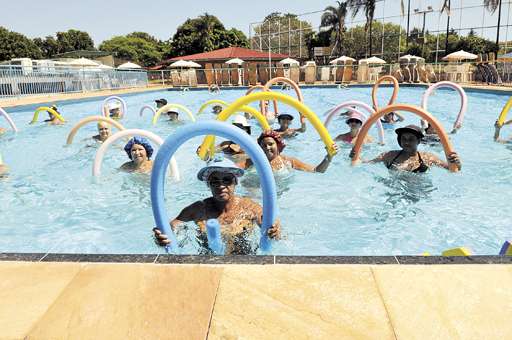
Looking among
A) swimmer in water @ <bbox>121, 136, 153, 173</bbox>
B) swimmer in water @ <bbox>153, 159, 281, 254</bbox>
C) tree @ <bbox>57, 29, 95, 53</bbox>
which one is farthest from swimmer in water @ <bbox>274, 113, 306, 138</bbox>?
tree @ <bbox>57, 29, 95, 53</bbox>

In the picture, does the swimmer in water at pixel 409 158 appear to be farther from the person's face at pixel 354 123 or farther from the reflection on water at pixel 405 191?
the person's face at pixel 354 123

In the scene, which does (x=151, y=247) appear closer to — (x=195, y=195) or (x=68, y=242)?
(x=68, y=242)

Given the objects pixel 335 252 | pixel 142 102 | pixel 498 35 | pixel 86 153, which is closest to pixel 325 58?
pixel 498 35

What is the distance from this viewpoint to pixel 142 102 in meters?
24.4

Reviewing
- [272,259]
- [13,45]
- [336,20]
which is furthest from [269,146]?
[13,45]

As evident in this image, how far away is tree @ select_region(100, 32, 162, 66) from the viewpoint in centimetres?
6975

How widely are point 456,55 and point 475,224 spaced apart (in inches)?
1152

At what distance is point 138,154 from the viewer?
6.71 meters

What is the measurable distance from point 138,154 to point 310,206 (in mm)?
3047

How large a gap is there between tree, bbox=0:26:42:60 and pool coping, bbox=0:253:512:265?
6718 centimetres

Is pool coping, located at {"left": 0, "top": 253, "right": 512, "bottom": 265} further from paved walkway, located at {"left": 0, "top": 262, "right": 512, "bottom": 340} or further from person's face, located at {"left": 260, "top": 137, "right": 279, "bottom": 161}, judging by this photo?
person's face, located at {"left": 260, "top": 137, "right": 279, "bottom": 161}

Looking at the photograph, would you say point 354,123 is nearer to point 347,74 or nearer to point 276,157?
point 276,157

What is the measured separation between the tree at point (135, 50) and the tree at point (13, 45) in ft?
43.1

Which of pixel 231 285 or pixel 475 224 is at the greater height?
pixel 231 285
